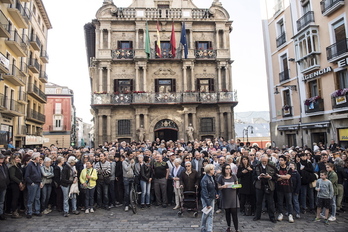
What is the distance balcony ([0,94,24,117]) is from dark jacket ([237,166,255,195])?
1836 cm

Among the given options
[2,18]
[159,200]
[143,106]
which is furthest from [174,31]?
[159,200]

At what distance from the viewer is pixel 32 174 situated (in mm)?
8086

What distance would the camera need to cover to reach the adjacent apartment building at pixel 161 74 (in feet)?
77.5

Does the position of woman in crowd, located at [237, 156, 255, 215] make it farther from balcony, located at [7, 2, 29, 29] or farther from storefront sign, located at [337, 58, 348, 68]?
balcony, located at [7, 2, 29, 29]

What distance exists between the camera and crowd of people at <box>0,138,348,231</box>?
24.5 feet

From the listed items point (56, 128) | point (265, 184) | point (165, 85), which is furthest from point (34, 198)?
point (56, 128)

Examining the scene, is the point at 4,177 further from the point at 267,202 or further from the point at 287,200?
the point at 287,200

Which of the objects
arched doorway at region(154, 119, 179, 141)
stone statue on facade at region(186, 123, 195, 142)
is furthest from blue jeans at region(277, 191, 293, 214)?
arched doorway at region(154, 119, 179, 141)

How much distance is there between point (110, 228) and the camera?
7.01m

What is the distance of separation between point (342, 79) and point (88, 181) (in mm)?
17142

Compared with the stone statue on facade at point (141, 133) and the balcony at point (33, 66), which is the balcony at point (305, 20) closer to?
the stone statue on facade at point (141, 133)

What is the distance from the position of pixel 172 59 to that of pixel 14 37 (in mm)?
13472

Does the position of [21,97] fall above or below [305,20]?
below

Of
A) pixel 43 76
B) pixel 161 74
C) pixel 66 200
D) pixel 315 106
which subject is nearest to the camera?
pixel 66 200
